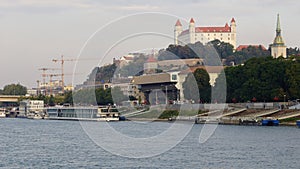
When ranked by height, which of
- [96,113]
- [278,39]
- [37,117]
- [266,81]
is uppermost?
[278,39]

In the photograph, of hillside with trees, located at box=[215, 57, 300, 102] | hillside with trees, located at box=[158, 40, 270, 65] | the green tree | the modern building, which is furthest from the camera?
hillside with trees, located at box=[158, 40, 270, 65]

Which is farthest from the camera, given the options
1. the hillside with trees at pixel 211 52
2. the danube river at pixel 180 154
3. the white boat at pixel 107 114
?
the hillside with trees at pixel 211 52

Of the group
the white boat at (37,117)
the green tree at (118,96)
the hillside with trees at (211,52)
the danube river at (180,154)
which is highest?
the hillside with trees at (211,52)

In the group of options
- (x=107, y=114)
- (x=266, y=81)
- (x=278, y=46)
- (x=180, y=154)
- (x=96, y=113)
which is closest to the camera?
(x=180, y=154)

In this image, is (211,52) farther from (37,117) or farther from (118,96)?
(37,117)

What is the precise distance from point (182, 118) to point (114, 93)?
49947mm

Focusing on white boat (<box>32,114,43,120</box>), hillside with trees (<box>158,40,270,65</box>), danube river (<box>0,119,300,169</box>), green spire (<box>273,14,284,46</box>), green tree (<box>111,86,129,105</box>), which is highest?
green spire (<box>273,14,284,46</box>)

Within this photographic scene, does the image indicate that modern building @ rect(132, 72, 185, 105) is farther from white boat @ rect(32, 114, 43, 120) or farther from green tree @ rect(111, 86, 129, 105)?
white boat @ rect(32, 114, 43, 120)

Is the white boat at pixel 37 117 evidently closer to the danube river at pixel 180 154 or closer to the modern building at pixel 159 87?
the modern building at pixel 159 87

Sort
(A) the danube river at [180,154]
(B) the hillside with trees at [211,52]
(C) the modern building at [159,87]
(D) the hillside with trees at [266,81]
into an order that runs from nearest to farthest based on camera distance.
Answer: (A) the danube river at [180,154] → (D) the hillside with trees at [266,81] → (C) the modern building at [159,87] → (B) the hillside with trees at [211,52]

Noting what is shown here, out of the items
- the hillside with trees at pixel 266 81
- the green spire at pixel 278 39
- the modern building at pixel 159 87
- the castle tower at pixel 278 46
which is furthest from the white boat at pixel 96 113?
the green spire at pixel 278 39

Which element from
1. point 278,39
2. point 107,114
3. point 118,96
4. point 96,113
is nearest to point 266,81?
point 107,114

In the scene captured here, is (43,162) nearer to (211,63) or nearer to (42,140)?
(42,140)

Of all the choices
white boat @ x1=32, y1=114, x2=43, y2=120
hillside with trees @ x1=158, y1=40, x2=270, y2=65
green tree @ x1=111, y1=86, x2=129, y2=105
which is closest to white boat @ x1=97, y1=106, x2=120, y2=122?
white boat @ x1=32, y1=114, x2=43, y2=120
